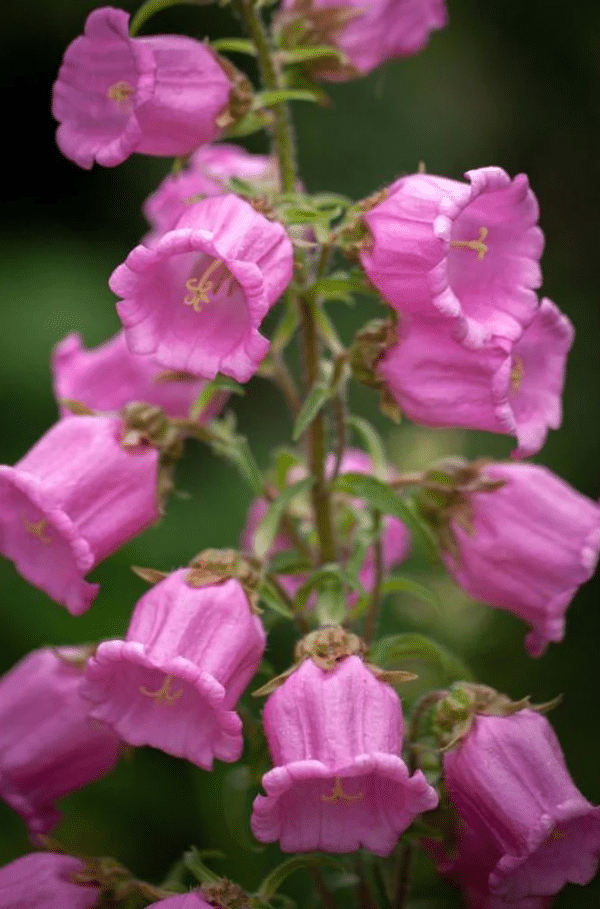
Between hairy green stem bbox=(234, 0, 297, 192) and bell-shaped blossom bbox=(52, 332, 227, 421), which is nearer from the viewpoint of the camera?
hairy green stem bbox=(234, 0, 297, 192)

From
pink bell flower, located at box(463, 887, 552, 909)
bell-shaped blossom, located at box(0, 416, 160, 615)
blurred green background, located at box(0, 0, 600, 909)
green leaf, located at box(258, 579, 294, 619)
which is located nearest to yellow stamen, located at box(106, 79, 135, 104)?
bell-shaped blossom, located at box(0, 416, 160, 615)

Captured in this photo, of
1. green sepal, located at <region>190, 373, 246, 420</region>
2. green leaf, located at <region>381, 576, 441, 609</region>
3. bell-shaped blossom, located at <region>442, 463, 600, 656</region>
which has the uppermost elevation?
green sepal, located at <region>190, 373, 246, 420</region>

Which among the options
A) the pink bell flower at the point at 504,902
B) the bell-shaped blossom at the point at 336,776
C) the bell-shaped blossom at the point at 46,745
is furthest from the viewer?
the bell-shaped blossom at the point at 46,745

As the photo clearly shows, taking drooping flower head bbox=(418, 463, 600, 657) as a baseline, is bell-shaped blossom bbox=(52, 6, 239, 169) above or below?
above

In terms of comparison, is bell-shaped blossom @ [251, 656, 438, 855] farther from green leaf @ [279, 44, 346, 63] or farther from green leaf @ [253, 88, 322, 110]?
green leaf @ [279, 44, 346, 63]

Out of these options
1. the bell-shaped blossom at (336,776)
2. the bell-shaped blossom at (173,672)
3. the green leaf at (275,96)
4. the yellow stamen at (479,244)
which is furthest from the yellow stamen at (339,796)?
the green leaf at (275,96)

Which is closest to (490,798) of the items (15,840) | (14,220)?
(15,840)

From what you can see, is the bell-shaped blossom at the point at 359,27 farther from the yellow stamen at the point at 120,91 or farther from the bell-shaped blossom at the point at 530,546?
the bell-shaped blossom at the point at 530,546
